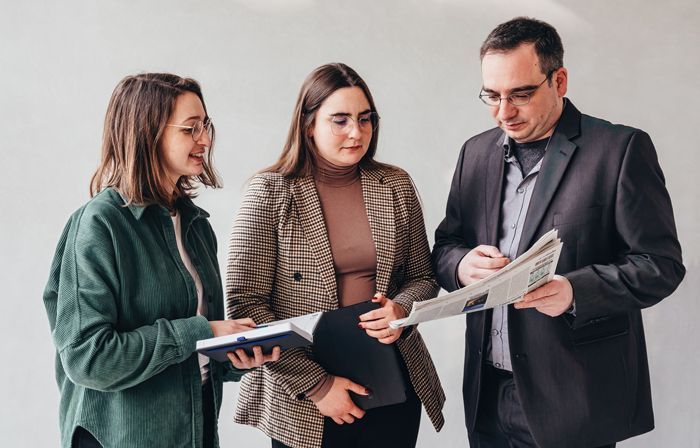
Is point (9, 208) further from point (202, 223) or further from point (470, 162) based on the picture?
point (470, 162)

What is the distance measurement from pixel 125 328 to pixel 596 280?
1.10 m

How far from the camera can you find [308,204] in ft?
6.42

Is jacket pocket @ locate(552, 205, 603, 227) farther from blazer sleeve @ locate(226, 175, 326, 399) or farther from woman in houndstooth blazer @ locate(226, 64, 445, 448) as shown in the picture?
blazer sleeve @ locate(226, 175, 326, 399)

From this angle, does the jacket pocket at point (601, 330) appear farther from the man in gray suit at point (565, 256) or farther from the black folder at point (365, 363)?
the black folder at point (365, 363)

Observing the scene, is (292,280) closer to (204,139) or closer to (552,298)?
(204,139)

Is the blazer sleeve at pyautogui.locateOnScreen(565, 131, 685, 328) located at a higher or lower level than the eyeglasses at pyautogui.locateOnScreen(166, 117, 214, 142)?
lower

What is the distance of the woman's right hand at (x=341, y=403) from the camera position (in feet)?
6.18

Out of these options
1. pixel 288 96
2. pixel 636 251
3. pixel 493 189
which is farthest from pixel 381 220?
pixel 288 96

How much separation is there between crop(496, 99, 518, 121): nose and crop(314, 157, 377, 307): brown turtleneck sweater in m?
0.45

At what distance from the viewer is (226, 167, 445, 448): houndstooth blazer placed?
6.21 ft

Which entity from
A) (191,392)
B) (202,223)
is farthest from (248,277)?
(191,392)

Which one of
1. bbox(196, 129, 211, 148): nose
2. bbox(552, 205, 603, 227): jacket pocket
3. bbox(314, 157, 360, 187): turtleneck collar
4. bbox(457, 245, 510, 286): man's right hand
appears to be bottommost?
bbox(457, 245, 510, 286): man's right hand

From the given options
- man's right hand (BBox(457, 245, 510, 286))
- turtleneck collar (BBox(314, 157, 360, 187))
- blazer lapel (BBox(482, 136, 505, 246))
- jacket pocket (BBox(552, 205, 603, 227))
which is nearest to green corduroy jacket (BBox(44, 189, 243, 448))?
turtleneck collar (BBox(314, 157, 360, 187))

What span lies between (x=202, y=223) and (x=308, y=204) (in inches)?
11.3
